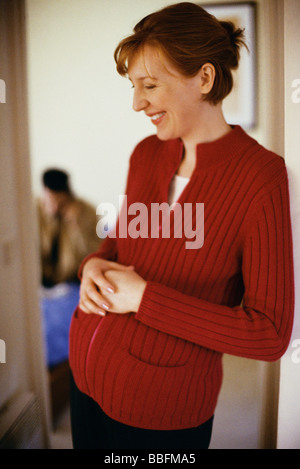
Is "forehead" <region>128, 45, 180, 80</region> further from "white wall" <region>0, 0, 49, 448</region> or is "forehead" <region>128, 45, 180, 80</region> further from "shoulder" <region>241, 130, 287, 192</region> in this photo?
"white wall" <region>0, 0, 49, 448</region>

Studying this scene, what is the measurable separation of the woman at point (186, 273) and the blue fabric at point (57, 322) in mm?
1066

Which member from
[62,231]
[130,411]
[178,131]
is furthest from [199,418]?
[62,231]

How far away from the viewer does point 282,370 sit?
0.82m

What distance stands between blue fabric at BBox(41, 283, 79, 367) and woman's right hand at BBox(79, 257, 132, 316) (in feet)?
3.56

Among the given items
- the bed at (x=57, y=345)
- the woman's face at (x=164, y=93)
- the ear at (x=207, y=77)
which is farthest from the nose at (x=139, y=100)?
the bed at (x=57, y=345)

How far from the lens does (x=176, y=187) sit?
810 mm

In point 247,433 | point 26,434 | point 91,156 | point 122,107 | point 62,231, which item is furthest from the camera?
point 62,231

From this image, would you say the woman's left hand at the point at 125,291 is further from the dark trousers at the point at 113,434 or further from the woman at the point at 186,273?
the dark trousers at the point at 113,434

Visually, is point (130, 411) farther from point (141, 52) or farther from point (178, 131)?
point (141, 52)

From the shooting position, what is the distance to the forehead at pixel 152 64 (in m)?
0.67

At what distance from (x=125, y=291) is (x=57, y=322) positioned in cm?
133

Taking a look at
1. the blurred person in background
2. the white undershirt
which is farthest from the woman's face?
the blurred person in background

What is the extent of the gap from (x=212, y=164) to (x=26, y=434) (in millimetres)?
1038

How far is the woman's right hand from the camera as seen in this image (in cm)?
73
